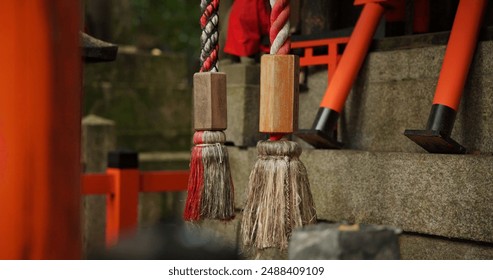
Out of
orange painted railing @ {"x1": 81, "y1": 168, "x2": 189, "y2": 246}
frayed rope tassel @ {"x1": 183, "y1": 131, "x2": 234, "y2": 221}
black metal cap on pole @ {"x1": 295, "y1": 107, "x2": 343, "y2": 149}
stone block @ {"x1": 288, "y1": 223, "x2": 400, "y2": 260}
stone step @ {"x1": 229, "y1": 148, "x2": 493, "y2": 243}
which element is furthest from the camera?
orange painted railing @ {"x1": 81, "y1": 168, "x2": 189, "y2": 246}

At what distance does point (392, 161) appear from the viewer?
357cm

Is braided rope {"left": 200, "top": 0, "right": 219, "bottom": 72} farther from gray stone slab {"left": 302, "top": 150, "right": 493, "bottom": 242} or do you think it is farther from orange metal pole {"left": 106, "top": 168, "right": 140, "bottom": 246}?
orange metal pole {"left": 106, "top": 168, "right": 140, "bottom": 246}

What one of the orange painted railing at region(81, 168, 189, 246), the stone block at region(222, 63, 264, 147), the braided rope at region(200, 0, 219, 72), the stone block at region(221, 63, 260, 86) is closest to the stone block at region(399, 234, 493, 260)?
the braided rope at region(200, 0, 219, 72)

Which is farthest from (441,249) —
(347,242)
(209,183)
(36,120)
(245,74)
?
(36,120)

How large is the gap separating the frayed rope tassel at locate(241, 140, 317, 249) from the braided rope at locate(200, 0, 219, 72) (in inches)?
18.3

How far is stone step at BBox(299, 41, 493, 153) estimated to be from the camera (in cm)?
356

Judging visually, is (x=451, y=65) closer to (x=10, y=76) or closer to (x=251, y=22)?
(x=251, y=22)

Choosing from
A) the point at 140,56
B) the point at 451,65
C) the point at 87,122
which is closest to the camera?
the point at 451,65

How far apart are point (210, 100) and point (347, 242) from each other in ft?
3.91

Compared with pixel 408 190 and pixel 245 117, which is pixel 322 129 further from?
pixel 245 117

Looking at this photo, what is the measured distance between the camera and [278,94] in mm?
2688

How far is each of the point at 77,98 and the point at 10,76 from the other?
7.2 inches
